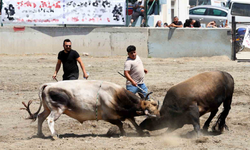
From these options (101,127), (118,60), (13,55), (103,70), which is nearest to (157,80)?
(103,70)

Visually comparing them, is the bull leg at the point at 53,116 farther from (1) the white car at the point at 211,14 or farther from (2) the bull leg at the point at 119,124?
(1) the white car at the point at 211,14

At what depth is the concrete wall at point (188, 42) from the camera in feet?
59.6

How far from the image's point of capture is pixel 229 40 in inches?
721

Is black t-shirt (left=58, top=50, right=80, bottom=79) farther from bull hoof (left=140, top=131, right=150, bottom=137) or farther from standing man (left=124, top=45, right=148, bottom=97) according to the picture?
bull hoof (left=140, top=131, right=150, bottom=137)

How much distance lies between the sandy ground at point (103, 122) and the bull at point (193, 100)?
273 mm

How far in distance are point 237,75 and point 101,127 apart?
700 cm

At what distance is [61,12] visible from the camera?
18.4m

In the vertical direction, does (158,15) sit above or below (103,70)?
above

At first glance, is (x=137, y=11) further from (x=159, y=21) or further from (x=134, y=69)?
(x=134, y=69)

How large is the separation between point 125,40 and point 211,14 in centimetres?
891

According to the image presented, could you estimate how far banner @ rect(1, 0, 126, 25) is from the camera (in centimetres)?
1836

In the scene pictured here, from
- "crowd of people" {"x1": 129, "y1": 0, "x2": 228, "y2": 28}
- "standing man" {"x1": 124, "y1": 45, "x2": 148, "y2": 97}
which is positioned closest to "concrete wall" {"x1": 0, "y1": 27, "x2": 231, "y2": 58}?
"crowd of people" {"x1": 129, "y1": 0, "x2": 228, "y2": 28}

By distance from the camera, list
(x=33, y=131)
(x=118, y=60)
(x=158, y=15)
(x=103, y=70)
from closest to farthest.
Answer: (x=33, y=131), (x=103, y=70), (x=118, y=60), (x=158, y=15)

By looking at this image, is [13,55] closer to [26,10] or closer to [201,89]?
[26,10]
